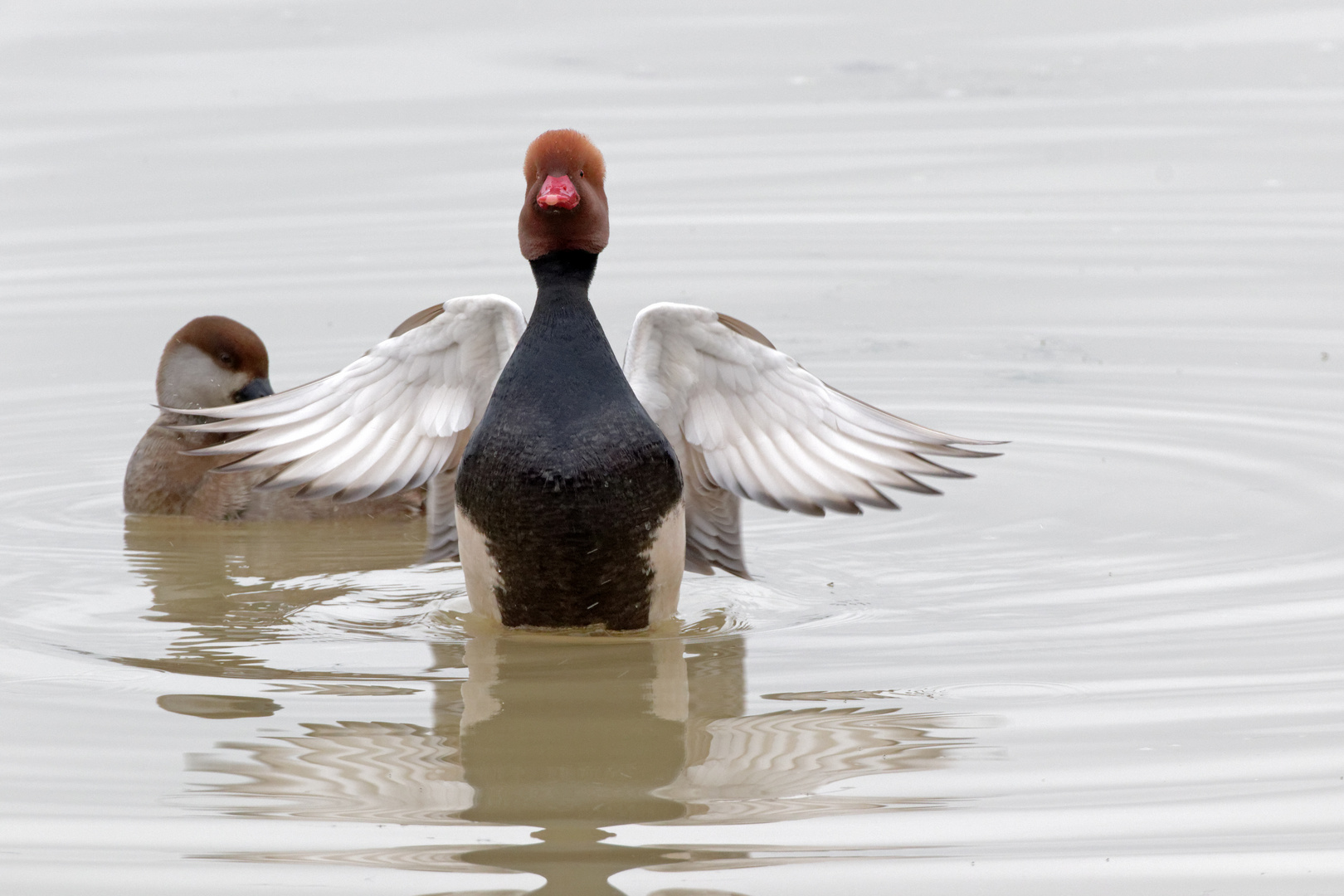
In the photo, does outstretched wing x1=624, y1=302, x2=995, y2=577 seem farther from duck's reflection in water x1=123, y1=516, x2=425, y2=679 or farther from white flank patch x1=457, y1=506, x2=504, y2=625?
duck's reflection in water x1=123, y1=516, x2=425, y2=679

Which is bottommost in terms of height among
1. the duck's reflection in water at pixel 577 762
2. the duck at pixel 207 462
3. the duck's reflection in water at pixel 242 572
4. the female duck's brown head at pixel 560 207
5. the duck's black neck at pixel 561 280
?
the duck's reflection in water at pixel 577 762

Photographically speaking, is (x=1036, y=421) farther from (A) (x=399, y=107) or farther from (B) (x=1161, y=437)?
(A) (x=399, y=107)

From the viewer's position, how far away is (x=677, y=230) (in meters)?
12.1

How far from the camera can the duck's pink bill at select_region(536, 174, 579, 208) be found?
5883 millimetres

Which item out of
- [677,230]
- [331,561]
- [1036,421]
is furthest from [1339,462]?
[677,230]

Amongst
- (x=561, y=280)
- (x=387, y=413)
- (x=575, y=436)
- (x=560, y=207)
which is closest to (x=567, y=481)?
(x=575, y=436)

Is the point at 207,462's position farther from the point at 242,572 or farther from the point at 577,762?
the point at 577,762

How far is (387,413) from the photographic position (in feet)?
22.0

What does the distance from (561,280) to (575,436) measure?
0.56m

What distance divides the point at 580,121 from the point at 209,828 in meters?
10.2

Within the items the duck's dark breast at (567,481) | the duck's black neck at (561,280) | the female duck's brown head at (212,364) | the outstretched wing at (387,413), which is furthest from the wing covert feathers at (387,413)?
the female duck's brown head at (212,364)

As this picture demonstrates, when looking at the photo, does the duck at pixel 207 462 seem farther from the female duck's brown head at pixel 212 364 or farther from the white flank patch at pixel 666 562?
the white flank patch at pixel 666 562

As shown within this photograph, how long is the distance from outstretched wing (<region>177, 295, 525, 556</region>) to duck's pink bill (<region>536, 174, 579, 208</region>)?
581 millimetres

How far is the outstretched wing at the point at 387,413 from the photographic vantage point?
6488 millimetres
